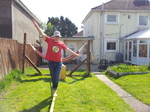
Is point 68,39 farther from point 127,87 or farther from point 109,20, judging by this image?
point 127,87

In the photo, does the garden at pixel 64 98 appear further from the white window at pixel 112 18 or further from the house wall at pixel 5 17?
the white window at pixel 112 18

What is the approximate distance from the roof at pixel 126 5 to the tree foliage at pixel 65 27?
3104cm

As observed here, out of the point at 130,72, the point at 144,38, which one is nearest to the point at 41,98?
the point at 130,72

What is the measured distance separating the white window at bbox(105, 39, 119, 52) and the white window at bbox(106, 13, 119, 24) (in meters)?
1.92

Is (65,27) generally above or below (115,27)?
above

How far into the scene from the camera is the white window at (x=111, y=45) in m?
17.1

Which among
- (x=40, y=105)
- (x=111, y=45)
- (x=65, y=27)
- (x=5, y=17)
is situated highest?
(x=65, y=27)

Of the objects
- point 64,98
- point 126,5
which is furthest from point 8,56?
point 126,5

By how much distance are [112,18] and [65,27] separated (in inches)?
1318

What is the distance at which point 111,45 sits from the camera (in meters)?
17.3

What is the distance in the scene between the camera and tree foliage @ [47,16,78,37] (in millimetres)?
49344

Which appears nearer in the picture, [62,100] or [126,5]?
[62,100]

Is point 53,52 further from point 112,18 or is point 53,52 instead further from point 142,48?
point 112,18

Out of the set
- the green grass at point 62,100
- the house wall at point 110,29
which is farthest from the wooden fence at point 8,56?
the house wall at point 110,29
